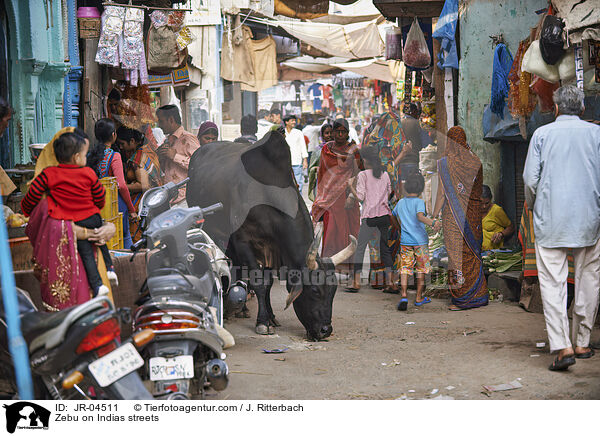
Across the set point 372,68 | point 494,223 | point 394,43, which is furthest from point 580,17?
point 372,68

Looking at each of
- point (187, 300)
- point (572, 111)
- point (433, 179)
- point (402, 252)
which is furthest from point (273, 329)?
point (433, 179)

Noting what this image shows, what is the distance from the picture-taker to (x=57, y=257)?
4.21 metres

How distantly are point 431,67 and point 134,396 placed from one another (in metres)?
8.28

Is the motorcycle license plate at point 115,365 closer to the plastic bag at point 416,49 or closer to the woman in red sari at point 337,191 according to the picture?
the woman in red sari at point 337,191

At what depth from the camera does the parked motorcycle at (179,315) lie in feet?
13.0

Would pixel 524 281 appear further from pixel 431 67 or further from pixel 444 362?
pixel 431 67

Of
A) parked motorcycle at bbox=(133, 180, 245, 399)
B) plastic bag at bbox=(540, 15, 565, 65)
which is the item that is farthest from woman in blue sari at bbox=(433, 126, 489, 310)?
parked motorcycle at bbox=(133, 180, 245, 399)

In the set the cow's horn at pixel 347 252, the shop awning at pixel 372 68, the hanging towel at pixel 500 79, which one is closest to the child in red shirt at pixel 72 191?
the cow's horn at pixel 347 252

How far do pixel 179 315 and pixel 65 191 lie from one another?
0.94 m

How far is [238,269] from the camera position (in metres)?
6.91

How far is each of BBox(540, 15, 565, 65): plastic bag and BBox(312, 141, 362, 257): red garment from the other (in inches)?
121

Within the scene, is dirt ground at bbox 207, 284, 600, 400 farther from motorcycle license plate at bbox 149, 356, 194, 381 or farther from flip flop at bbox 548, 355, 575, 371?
motorcycle license plate at bbox 149, 356, 194, 381

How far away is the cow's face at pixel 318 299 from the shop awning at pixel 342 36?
10.9 metres
